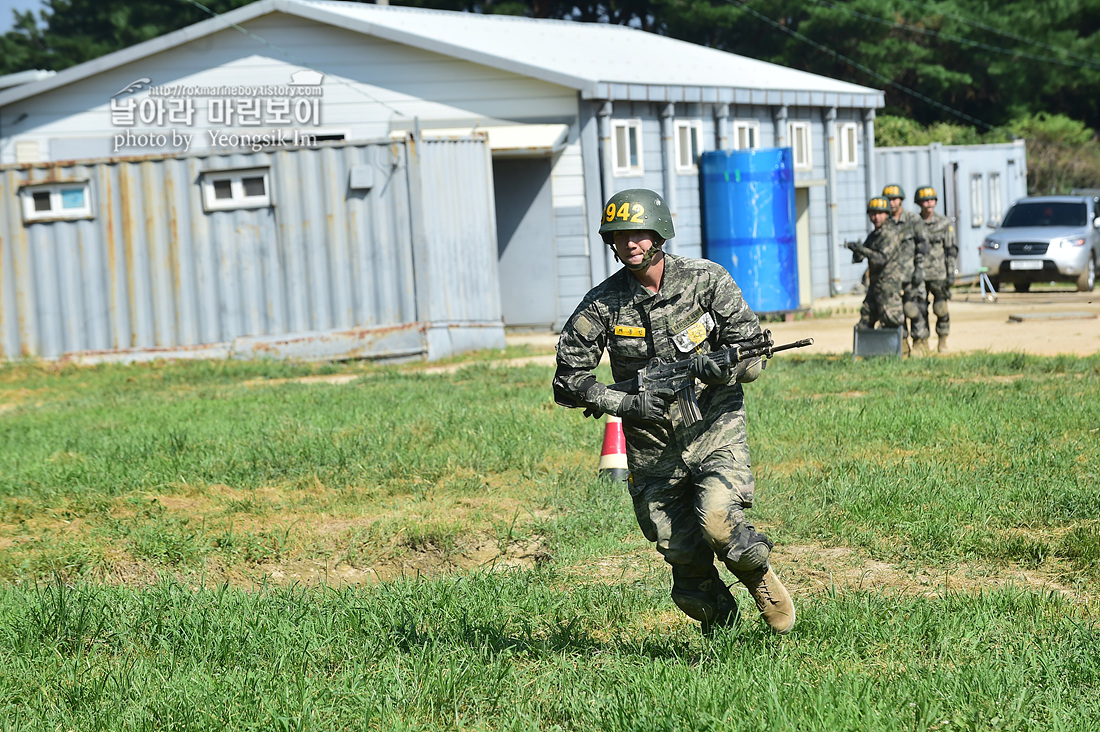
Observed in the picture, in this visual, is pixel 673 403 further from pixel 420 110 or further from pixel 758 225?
pixel 758 225

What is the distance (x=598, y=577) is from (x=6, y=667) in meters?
2.81

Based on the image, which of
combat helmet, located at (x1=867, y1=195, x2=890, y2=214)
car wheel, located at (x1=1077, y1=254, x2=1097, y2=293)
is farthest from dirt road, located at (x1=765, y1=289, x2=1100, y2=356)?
combat helmet, located at (x1=867, y1=195, x2=890, y2=214)

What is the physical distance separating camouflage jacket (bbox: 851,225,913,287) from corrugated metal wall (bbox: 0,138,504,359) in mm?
5742

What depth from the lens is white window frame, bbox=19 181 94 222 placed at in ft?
55.1

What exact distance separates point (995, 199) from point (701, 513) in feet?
97.7

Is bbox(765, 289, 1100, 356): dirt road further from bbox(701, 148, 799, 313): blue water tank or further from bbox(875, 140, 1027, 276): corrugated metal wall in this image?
bbox(875, 140, 1027, 276): corrugated metal wall

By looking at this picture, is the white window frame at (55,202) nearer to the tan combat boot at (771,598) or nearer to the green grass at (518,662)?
the green grass at (518,662)

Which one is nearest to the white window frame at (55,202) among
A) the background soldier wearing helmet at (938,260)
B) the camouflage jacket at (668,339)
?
the background soldier wearing helmet at (938,260)

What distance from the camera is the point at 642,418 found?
16.2 feet

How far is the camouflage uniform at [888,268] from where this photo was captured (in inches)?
551

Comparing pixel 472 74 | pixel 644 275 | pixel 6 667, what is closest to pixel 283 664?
pixel 6 667

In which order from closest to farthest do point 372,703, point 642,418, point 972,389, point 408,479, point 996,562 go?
point 372,703
point 642,418
point 996,562
point 408,479
point 972,389

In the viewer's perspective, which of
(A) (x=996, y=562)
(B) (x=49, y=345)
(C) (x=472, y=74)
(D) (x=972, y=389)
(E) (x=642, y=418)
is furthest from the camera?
(C) (x=472, y=74)

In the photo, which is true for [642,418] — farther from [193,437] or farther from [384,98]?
[384,98]
